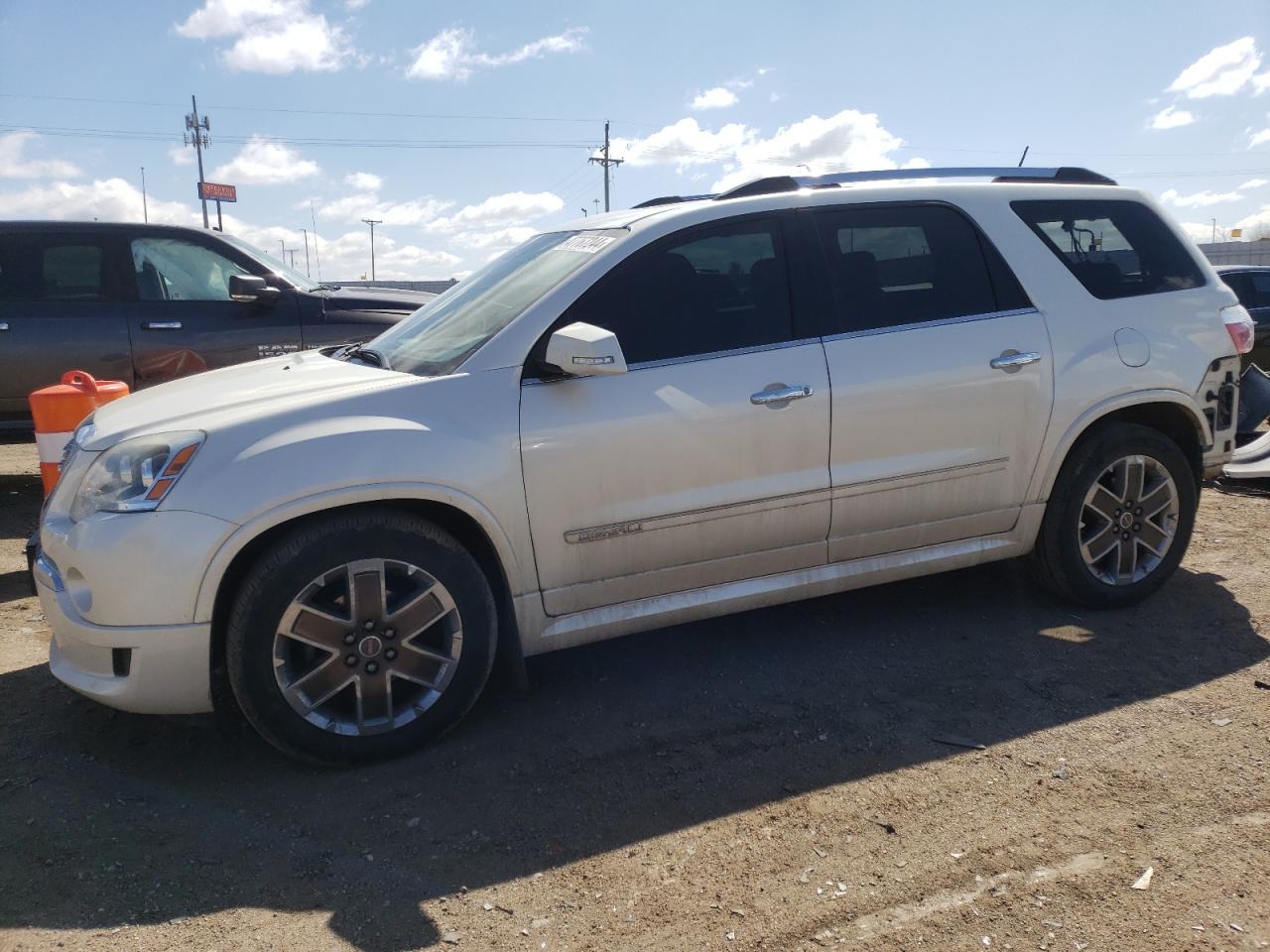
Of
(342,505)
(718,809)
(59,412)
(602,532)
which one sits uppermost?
(59,412)

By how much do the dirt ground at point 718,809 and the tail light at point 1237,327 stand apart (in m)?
1.27

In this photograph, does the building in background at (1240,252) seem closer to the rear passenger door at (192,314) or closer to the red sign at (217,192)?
the rear passenger door at (192,314)

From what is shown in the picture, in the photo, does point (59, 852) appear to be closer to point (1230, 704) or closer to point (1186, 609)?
point (1230, 704)

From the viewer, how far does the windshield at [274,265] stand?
754 centimetres

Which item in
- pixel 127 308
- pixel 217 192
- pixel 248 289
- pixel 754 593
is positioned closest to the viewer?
pixel 754 593

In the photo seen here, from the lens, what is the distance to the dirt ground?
8.32 ft

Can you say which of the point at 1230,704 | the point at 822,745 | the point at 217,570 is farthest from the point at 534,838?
the point at 1230,704

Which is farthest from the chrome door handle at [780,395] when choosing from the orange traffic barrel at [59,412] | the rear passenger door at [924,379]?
the orange traffic barrel at [59,412]

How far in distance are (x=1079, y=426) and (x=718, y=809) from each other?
2389 mm

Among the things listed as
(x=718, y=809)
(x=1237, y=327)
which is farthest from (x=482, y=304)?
(x=1237, y=327)

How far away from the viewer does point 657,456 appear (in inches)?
140

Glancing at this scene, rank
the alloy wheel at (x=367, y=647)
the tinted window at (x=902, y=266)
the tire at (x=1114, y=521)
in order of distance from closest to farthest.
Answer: the alloy wheel at (x=367, y=647) → the tinted window at (x=902, y=266) → the tire at (x=1114, y=521)

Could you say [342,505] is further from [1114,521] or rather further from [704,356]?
[1114,521]

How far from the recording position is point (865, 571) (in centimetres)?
405
